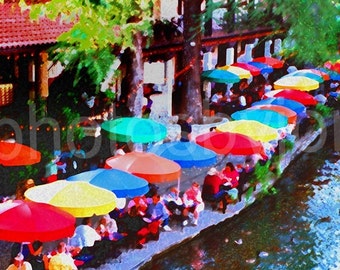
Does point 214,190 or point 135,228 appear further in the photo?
point 214,190

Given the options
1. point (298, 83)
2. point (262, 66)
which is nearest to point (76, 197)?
point (298, 83)

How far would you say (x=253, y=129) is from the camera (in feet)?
65.0

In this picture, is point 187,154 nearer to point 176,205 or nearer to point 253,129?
point 176,205

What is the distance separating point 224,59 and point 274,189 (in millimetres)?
13175

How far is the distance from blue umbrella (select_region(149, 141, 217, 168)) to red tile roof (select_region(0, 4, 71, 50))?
4.19m

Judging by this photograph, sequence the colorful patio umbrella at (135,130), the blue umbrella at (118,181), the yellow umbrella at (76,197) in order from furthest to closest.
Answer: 1. the colorful patio umbrella at (135,130)
2. the blue umbrella at (118,181)
3. the yellow umbrella at (76,197)

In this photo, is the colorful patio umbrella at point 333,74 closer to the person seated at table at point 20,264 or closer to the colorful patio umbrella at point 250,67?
the colorful patio umbrella at point 250,67

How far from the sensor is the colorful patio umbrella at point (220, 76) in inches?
1059

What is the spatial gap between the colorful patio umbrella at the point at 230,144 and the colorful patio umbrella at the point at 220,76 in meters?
8.15

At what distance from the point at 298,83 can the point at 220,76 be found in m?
2.87

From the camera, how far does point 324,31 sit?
22234 mm

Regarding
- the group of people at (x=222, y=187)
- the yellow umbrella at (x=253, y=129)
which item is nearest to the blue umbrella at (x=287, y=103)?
the yellow umbrella at (x=253, y=129)

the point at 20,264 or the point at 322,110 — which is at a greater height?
the point at 20,264

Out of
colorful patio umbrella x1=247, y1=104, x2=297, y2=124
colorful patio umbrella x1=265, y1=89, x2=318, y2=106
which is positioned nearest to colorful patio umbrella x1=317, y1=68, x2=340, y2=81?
colorful patio umbrella x1=265, y1=89, x2=318, y2=106
